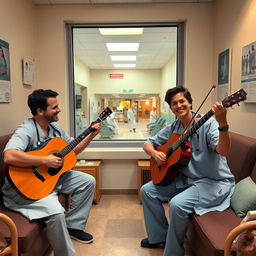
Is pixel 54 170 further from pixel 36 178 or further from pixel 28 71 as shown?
pixel 28 71

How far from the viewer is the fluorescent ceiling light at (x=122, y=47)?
3882mm

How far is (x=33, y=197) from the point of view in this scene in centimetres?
175

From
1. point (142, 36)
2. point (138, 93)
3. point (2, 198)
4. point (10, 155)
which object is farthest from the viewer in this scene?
point (138, 93)

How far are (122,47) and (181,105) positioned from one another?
238 centimetres

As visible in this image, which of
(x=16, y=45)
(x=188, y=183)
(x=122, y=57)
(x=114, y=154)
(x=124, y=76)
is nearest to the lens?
(x=188, y=183)

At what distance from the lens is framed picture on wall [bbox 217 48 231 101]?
253 centimetres

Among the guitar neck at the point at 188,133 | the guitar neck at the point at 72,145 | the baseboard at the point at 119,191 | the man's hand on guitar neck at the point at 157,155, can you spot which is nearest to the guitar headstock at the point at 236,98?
the guitar neck at the point at 188,133

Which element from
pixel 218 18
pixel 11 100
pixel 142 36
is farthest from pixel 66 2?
pixel 218 18

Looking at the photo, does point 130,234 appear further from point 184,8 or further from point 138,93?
point 184,8

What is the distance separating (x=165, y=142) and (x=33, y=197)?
1.19 m

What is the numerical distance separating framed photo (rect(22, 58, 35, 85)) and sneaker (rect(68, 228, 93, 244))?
1.67m

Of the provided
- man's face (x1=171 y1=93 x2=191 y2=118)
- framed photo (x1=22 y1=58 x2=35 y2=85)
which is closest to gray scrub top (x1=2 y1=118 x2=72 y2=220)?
framed photo (x1=22 y1=58 x2=35 y2=85)

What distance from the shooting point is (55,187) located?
207 centimetres

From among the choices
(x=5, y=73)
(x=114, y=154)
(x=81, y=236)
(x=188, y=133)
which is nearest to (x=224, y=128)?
(x=188, y=133)
